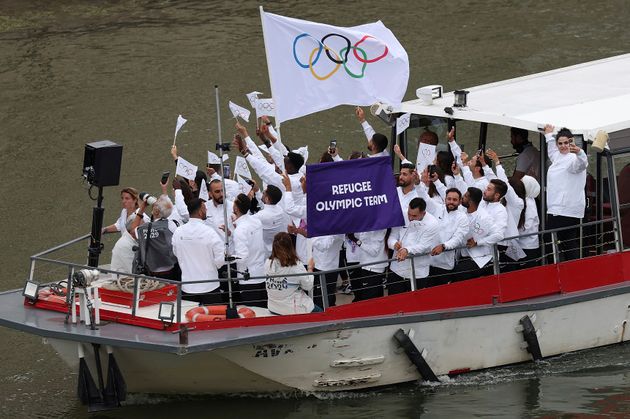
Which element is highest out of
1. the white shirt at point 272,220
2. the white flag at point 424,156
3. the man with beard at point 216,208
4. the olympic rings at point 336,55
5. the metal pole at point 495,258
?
the olympic rings at point 336,55

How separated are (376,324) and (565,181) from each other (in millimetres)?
2435

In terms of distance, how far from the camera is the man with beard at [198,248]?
1276 cm

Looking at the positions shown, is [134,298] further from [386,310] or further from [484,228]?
[484,228]

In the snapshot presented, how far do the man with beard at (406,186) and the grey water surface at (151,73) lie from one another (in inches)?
83.6

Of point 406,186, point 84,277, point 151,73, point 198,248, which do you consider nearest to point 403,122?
point 406,186

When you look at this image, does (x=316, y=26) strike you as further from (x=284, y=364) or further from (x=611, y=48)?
(x=611, y=48)

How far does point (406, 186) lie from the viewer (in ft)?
43.5

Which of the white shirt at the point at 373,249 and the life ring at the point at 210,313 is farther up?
the white shirt at the point at 373,249

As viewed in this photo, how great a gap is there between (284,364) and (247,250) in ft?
3.94

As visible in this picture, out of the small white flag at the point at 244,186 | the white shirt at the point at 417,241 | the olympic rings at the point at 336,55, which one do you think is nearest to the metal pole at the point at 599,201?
the white shirt at the point at 417,241

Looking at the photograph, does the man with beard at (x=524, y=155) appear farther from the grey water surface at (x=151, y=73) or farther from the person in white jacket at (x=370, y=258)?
the person in white jacket at (x=370, y=258)

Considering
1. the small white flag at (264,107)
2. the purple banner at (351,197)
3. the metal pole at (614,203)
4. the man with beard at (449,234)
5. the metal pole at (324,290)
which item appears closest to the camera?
the metal pole at (324,290)

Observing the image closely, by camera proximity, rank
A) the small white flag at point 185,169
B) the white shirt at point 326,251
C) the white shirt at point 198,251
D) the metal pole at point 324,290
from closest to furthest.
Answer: the metal pole at point 324,290
the white shirt at point 198,251
the white shirt at point 326,251
the small white flag at point 185,169

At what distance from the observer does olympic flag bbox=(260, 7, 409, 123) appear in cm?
1345
